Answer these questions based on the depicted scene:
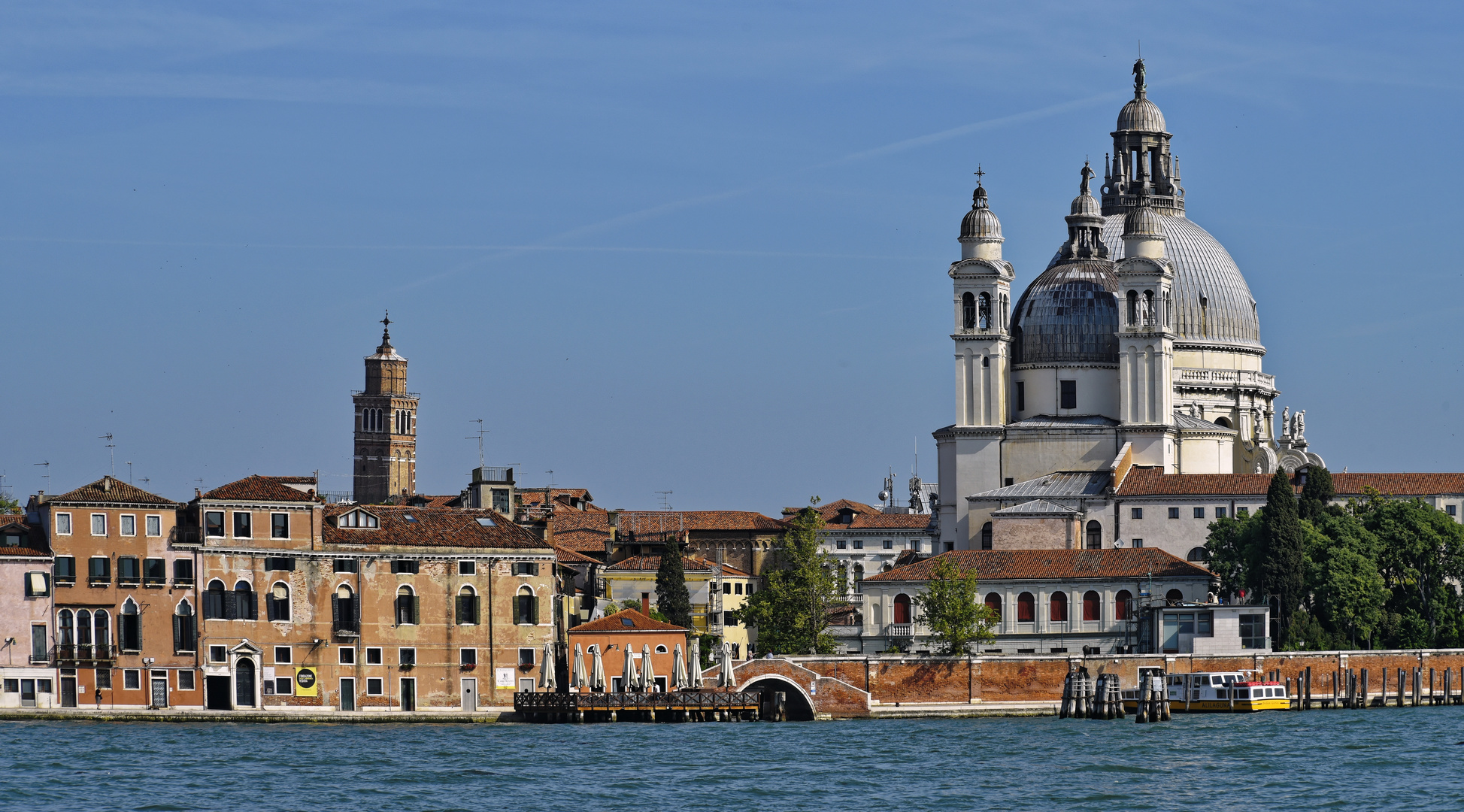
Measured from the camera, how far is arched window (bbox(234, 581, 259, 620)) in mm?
63625

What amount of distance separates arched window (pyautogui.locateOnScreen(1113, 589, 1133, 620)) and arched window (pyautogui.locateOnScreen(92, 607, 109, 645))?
85.4 ft

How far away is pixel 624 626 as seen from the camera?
6838cm

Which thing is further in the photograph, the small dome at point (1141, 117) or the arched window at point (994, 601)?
the small dome at point (1141, 117)

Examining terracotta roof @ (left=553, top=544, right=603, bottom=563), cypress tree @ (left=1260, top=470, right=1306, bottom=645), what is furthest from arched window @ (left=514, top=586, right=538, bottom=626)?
cypress tree @ (left=1260, top=470, right=1306, bottom=645)

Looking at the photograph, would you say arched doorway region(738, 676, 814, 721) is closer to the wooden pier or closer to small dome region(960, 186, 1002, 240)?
the wooden pier

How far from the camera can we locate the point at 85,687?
6209 cm

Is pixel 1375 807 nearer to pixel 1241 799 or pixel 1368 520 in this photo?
pixel 1241 799

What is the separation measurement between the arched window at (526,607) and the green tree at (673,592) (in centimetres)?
1000

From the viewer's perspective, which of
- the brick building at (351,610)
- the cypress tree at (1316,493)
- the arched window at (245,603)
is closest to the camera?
the brick building at (351,610)

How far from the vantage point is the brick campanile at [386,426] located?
469ft

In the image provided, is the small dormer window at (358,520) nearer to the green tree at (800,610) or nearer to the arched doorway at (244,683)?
the arched doorway at (244,683)

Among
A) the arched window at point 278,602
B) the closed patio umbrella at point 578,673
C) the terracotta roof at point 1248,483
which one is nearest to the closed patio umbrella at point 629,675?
the closed patio umbrella at point 578,673

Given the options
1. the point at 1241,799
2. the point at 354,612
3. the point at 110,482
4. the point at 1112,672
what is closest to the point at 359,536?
the point at 354,612

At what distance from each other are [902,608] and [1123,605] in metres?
5.89
